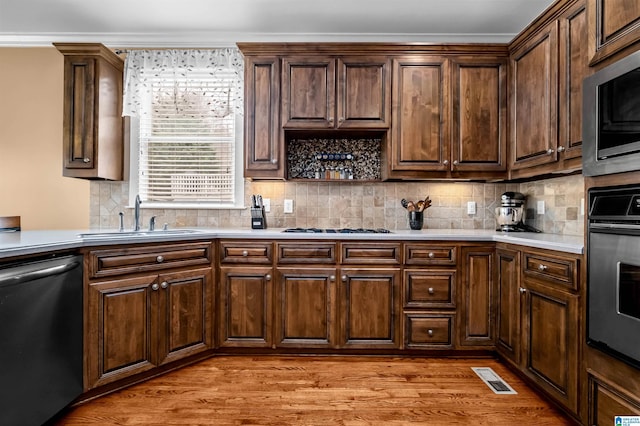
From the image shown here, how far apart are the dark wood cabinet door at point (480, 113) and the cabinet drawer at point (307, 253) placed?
1233 mm

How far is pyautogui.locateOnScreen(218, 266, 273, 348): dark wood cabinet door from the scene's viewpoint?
270cm

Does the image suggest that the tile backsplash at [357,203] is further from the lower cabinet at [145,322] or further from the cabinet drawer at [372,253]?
the lower cabinet at [145,322]

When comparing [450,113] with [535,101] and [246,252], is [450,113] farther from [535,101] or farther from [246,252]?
[246,252]

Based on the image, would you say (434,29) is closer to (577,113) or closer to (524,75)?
(524,75)

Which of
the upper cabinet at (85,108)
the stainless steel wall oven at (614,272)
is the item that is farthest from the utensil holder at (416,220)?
the upper cabinet at (85,108)

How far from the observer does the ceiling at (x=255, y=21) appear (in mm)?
2826

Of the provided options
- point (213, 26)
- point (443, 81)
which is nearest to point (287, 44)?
point (213, 26)

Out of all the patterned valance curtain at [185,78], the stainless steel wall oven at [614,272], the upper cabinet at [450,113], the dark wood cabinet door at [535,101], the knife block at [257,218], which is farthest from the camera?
the patterned valance curtain at [185,78]

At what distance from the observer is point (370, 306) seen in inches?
106

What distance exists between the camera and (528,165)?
265cm

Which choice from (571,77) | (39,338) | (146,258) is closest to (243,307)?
(146,258)

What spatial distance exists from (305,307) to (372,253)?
2.06ft

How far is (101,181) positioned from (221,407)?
7.70ft

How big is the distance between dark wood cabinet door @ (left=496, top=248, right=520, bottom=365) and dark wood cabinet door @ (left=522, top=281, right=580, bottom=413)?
0.31 ft
